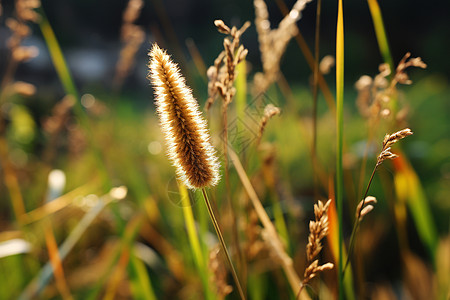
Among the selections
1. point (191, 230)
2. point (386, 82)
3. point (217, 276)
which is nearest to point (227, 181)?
point (191, 230)

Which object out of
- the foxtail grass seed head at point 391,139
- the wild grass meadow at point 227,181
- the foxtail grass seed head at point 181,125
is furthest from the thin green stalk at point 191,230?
the foxtail grass seed head at point 391,139

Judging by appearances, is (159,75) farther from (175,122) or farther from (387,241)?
(387,241)

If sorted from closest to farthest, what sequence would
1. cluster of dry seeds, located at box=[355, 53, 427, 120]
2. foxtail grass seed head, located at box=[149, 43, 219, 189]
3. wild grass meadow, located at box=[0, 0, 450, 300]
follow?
1. foxtail grass seed head, located at box=[149, 43, 219, 189]
2. wild grass meadow, located at box=[0, 0, 450, 300]
3. cluster of dry seeds, located at box=[355, 53, 427, 120]

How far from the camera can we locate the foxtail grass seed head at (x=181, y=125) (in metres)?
0.75

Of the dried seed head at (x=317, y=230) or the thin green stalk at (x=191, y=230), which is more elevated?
the thin green stalk at (x=191, y=230)

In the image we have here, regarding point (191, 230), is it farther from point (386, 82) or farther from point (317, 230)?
point (386, 82)

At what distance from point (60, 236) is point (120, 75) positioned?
61.5 inches

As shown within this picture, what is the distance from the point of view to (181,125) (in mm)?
769

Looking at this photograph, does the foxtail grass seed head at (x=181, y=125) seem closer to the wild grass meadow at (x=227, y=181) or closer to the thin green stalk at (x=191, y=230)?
the wild grass meadow at (x=227, y=181)

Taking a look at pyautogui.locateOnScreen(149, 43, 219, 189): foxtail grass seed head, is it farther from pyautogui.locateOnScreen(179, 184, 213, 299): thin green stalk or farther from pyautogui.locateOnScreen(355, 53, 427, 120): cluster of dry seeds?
pyautogui.locateOnScreen(355, 53, 427, 120): cluster of dry seeds

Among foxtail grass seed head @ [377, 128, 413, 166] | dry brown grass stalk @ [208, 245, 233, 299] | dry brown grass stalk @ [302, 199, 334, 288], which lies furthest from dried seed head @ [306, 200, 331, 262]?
dry brown grass stalk @ [208, 245, 233, 299]

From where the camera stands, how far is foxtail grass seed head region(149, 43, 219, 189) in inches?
29.4

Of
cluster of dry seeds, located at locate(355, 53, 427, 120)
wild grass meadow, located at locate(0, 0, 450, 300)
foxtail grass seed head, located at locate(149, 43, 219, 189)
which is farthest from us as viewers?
cluster of dry seeds, located at locate(355, 53, 427, 120)

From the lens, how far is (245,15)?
12172 millimetres
